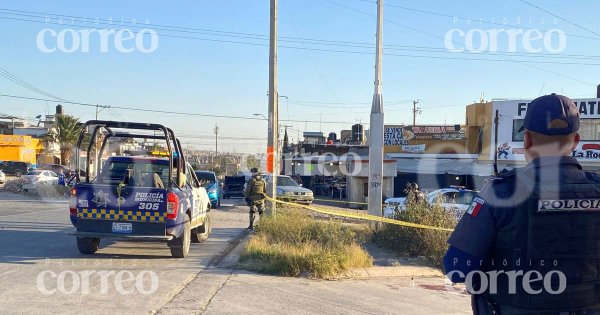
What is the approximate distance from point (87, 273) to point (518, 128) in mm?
29365

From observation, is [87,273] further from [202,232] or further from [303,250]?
[202,232]

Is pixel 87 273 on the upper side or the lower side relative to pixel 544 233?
lower

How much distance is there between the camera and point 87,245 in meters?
9.80

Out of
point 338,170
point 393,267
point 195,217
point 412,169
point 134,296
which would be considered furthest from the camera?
point 338,170

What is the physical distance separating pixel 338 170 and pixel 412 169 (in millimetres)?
7799

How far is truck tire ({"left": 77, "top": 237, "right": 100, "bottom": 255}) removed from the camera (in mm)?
9728

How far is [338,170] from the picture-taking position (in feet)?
145

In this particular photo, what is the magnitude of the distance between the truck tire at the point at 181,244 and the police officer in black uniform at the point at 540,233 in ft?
24.9

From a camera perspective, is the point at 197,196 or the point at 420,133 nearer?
the point at 197,196

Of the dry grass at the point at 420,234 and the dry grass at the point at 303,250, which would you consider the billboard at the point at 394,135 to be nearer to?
the dry grass at the point at 420,234

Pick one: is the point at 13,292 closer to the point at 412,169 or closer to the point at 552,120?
the point at 552,120

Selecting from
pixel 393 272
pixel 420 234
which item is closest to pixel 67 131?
pixel 420 234

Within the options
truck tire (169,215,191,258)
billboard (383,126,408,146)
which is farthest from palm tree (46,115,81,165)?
truck tire (169,215,191,258)

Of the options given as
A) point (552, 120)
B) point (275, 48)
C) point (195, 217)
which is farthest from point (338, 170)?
point (552, 120)
